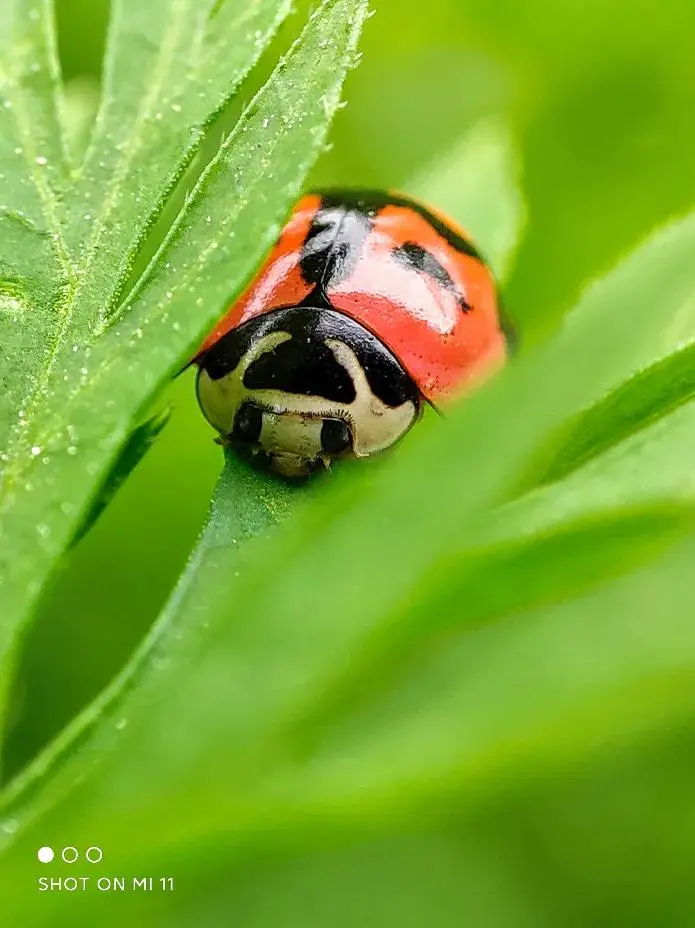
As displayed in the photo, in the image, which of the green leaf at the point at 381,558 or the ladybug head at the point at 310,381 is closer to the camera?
the green leaf at the point at 381,558

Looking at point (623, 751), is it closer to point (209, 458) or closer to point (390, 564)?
point (209, 458)

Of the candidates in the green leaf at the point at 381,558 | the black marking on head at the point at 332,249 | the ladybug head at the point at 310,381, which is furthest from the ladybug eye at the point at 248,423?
the green leaf at the point at 381,558

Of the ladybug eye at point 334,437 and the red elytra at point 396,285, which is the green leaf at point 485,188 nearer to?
the red elytra at point 396,285

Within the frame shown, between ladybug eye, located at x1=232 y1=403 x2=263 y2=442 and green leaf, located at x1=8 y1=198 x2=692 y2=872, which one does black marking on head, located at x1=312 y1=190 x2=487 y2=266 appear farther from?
green leaf, located at x1=8 y1=198 x2=692 y2=872

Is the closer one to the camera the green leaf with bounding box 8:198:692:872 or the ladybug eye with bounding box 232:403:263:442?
the green leaf with bounding box 8:198:692:872

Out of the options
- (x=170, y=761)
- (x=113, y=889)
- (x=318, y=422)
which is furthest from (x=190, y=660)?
(x=318, y=422)

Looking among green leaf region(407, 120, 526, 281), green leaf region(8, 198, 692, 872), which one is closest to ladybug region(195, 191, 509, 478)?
green leaf region(407, 120, 526, 281)
